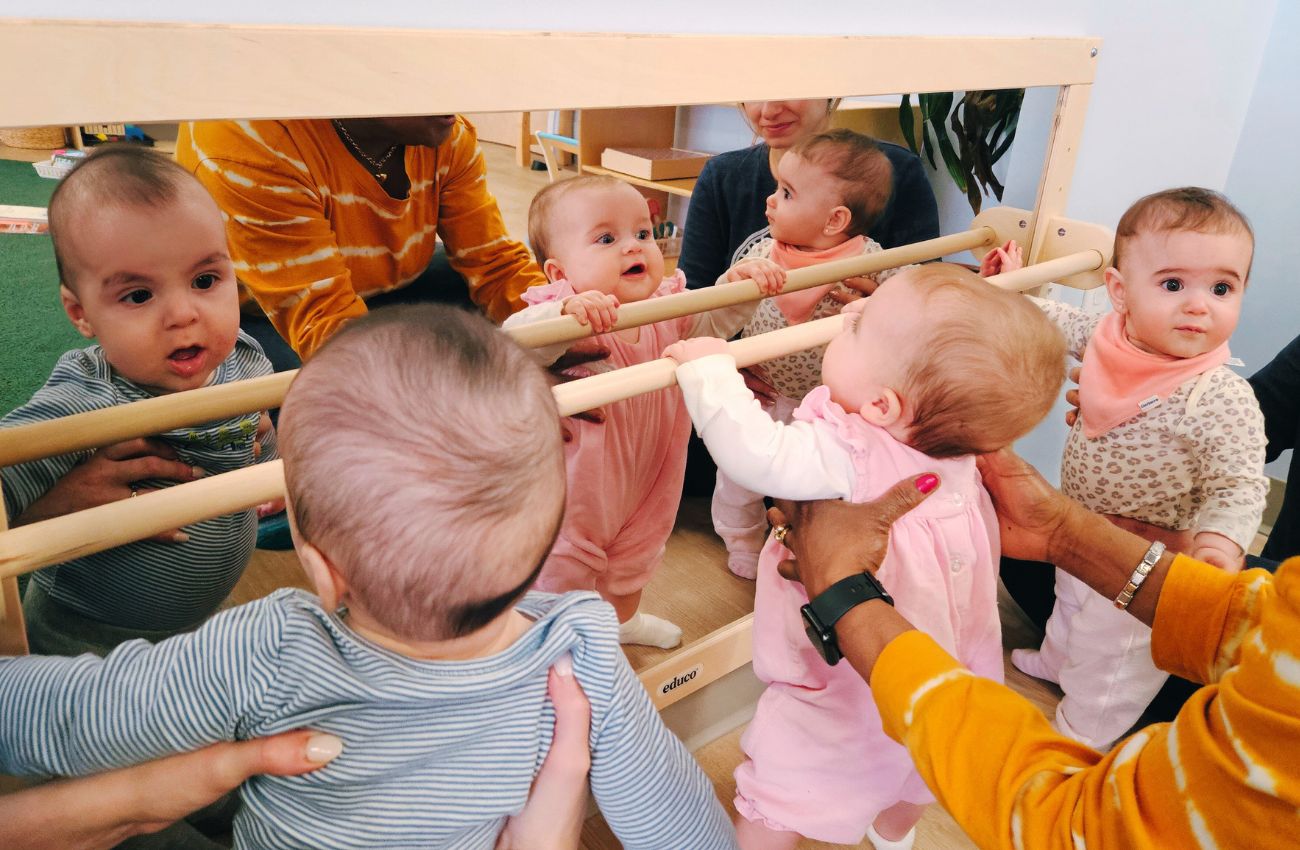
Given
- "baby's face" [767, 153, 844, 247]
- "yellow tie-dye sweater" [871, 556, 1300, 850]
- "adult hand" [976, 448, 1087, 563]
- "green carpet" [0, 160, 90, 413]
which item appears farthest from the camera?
"green carpet" [0, 160, 90, 413]

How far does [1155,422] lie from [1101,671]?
0.40 m

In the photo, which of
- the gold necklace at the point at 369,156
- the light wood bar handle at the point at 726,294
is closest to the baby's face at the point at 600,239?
the light wood bar handle at the point at 726,294

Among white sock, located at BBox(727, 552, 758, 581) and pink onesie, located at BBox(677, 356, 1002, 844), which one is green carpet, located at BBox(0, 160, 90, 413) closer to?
white sock, located at BBox(727, 552, 758, 581)

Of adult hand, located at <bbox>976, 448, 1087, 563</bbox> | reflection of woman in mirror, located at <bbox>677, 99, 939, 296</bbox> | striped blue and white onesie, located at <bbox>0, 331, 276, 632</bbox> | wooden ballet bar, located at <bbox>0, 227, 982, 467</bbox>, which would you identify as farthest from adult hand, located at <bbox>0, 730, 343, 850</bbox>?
reflection of woman in mirror, located at <bbox>677, 99, 939, 296</bbox>

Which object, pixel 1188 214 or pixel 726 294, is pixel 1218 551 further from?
pixel 726 294

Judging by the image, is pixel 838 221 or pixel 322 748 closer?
pixel 322 748

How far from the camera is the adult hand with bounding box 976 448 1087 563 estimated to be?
1001mm

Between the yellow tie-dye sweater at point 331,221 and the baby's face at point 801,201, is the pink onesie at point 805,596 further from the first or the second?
the baby's face at point 801,201

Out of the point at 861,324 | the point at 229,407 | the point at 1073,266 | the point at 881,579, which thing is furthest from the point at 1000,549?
the point at 229,407

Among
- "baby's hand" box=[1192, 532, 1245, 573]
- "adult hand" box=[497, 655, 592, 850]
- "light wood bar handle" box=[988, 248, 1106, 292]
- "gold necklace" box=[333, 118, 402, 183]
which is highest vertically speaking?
"gold necklace" box=[333, 118, 402, 183]

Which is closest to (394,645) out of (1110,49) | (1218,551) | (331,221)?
(331,221)

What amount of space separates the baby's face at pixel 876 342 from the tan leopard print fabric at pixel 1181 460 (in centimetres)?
60

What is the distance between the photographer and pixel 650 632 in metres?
1.33

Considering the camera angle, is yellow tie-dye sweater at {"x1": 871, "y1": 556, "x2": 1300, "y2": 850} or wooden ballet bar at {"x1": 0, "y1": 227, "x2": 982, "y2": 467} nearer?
yellow tie-dye sweater at {"x1": 871, "y1": 556, "x2": 1300, "y2": 850}
